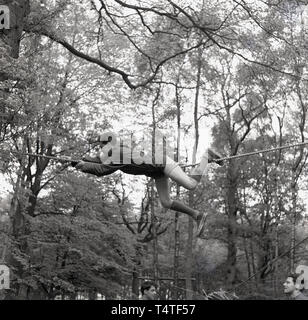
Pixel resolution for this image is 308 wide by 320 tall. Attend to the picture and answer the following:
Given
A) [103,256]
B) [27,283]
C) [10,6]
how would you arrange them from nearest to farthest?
[10,6] < [27,283] < [103,256]

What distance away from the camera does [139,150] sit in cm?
593

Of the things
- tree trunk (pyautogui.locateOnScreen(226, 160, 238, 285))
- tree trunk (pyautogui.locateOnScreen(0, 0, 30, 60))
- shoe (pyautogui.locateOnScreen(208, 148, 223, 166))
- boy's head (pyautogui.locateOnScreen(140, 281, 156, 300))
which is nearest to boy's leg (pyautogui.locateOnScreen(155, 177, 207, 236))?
shoe (pyautogui.locateOnScreen(208, 148, 223, 166))

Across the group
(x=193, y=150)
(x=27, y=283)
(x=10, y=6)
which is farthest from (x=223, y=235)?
(x=10, y=6)

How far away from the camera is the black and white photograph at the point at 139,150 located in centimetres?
652

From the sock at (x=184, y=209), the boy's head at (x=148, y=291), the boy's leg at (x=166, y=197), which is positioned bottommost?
the boy's head at (x=148, y=291)

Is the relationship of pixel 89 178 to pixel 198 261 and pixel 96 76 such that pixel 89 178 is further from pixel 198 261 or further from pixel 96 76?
pixel 198 261

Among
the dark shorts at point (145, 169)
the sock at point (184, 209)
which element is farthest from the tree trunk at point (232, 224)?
the dark shorts at point (145, 169)

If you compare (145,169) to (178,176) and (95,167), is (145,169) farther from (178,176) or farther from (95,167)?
(95,167)

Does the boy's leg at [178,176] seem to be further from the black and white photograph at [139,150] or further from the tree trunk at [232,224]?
the tree trunk at [232,224]

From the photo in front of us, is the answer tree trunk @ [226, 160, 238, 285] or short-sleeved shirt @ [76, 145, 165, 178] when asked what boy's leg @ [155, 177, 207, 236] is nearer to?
short-sleeved shirt @ [76, 145, 165, 178]

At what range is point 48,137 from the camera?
1135cm

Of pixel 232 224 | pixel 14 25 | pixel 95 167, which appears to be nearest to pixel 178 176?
pixel 95 167

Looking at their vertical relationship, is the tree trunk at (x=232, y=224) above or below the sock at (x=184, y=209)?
above

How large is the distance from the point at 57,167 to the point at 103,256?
2891 millimetres
